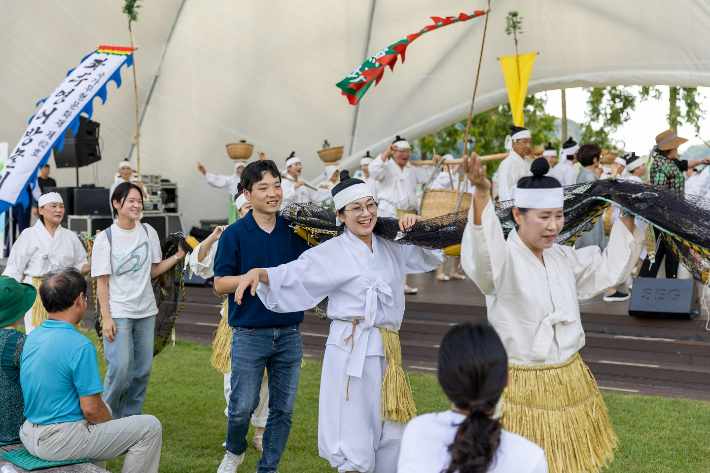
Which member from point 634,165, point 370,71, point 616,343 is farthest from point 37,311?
point 634,165

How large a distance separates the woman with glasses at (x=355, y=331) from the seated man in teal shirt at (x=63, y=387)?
846 mm

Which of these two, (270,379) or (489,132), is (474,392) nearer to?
(270,379)

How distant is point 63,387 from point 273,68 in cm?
1202

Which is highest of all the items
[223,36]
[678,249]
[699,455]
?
[223,36]

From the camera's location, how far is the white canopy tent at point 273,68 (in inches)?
466

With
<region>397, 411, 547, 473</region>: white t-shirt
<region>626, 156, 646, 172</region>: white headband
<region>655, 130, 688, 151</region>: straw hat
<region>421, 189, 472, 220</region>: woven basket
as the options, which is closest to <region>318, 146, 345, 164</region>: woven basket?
<region>421, 189, 472, 220</region>: woven basket

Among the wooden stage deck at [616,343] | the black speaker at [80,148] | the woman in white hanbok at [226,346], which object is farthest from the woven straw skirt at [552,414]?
→ the black speaker at [80,148]

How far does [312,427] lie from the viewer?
17.8 ft

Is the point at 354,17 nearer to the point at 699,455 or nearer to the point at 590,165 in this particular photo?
the point at 590,165

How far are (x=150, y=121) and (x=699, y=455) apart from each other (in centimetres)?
1372

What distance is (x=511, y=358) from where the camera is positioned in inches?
115

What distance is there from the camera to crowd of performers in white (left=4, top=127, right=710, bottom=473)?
1.85m

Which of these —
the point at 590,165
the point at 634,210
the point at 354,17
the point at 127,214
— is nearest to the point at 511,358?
the point at 634,210

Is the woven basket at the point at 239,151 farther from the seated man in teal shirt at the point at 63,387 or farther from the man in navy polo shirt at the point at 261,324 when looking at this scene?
the seated man in teal shirt at the point at 63,387
